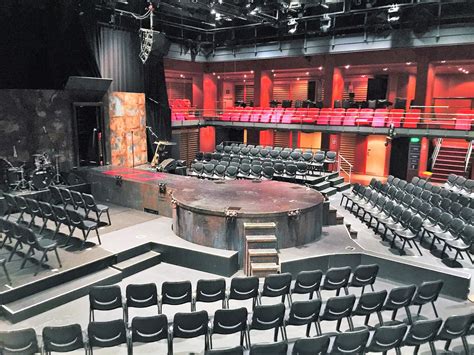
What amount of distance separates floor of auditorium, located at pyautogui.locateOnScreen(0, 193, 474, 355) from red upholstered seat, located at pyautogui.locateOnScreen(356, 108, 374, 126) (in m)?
5.93

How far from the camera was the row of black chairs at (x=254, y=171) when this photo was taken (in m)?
13.8

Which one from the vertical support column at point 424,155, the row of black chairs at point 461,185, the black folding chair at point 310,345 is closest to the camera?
the black folding chair at point 310,345

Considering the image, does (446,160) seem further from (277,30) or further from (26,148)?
(26,148)

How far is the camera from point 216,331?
5012mm

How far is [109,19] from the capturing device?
1380cm

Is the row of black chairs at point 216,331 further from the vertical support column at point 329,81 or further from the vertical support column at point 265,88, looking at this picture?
the vertical support column at point 265,88

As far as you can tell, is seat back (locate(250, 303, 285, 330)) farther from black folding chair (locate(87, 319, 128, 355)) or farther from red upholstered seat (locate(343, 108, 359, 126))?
red upholstered seat (locate(343, 108, 359, 126))

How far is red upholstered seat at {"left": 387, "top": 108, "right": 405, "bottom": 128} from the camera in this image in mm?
15547

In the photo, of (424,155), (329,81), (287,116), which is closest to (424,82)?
(424,155)

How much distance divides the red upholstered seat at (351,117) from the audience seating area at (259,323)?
11020 mm

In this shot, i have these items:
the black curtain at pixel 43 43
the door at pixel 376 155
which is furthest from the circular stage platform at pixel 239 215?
the door at pixel 376 155

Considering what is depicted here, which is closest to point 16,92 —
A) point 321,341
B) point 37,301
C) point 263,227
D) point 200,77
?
point 37,301

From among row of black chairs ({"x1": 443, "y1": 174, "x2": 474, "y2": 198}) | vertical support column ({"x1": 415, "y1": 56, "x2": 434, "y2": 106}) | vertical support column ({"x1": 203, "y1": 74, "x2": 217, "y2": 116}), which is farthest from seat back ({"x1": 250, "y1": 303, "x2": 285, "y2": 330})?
vertical support column ({"x1": 203, "y1": 74, "x2": 217, "y2": 116})

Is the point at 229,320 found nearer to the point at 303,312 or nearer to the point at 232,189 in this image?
the point at 303,312
